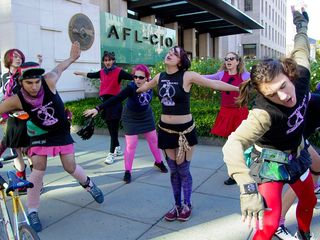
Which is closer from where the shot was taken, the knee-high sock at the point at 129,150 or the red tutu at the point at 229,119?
the red tutu at the point at 229,119

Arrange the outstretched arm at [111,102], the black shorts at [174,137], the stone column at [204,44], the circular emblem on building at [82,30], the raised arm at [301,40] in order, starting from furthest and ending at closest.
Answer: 1. the stone column at [204,44]
2. the circular emblem on building at [82,30]
3. the outstretched arm at [111,102]
4. the black shorts at [174,137]
5. the raised arm at [301,40]

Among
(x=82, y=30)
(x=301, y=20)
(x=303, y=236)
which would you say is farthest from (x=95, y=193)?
(x=82, y=30)

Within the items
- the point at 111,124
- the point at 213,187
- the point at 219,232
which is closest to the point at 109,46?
the point at 111,124

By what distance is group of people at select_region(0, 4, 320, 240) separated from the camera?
210 cm

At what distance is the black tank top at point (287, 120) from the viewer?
2135mm

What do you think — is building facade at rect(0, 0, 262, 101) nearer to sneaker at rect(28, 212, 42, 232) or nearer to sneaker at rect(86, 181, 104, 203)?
sneaker at rect(86, 181, 104, 203)

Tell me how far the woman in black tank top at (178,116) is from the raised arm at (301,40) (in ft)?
2.43

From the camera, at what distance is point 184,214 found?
3531 millimetres

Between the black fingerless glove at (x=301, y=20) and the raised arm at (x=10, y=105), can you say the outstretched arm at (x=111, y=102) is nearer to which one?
the raised arm at (x=10, y=105)

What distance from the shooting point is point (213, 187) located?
4.54 metres

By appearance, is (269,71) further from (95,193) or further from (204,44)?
(204,44)

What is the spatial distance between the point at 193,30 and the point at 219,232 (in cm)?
2596

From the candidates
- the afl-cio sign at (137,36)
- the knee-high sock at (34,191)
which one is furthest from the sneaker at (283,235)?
the afl-cio sign at (137,36)

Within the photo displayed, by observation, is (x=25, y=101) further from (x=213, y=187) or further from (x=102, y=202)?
(x=213, y=187)
